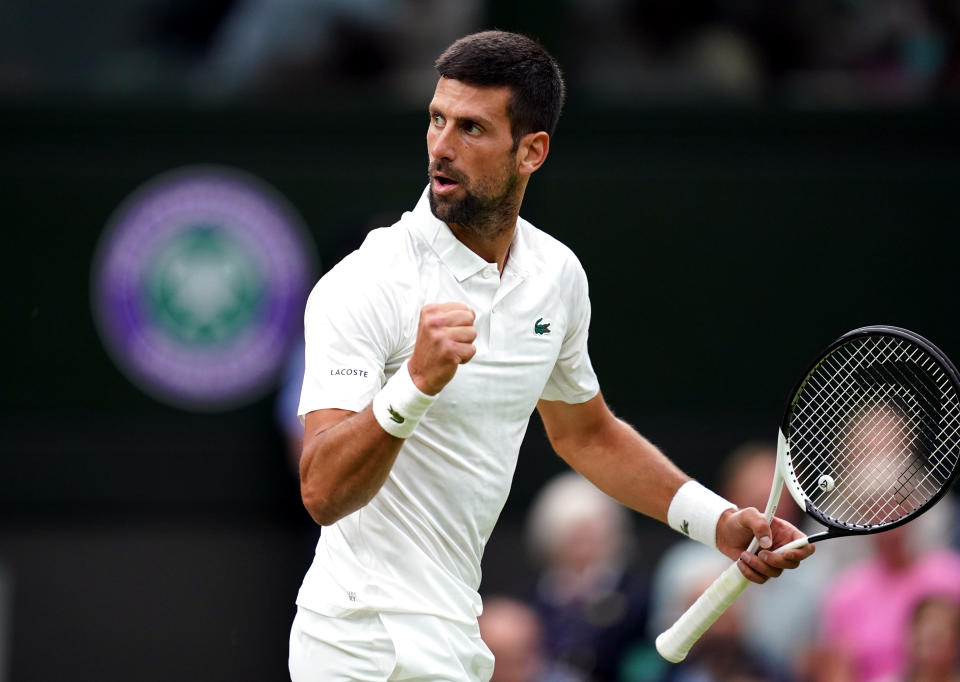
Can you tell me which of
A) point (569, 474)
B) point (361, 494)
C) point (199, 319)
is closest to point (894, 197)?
point (569, 474)

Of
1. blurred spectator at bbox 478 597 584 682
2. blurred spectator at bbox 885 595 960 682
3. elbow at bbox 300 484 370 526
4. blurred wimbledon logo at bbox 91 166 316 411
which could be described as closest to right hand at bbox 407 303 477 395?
elbow at bbox 300 484 370 526

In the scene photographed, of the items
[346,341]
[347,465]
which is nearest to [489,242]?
[346,341]

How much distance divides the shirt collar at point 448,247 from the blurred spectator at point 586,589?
326cm

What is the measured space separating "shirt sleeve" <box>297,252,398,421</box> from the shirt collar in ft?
0.68

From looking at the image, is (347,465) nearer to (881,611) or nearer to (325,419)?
(325,419)

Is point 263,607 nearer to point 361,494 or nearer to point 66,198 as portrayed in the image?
point 66,198

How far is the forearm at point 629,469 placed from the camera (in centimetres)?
424

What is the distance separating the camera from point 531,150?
153 inches

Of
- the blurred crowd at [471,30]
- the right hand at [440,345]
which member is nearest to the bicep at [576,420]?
the right hand at [440,345]

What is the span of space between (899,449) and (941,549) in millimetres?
2037

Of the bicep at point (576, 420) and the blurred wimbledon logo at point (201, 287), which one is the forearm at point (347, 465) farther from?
the blurred wimbledon logo at point (201, 287)

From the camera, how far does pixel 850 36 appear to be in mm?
8438

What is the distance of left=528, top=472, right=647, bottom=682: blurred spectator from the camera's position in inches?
265

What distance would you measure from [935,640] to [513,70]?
3362 mm
